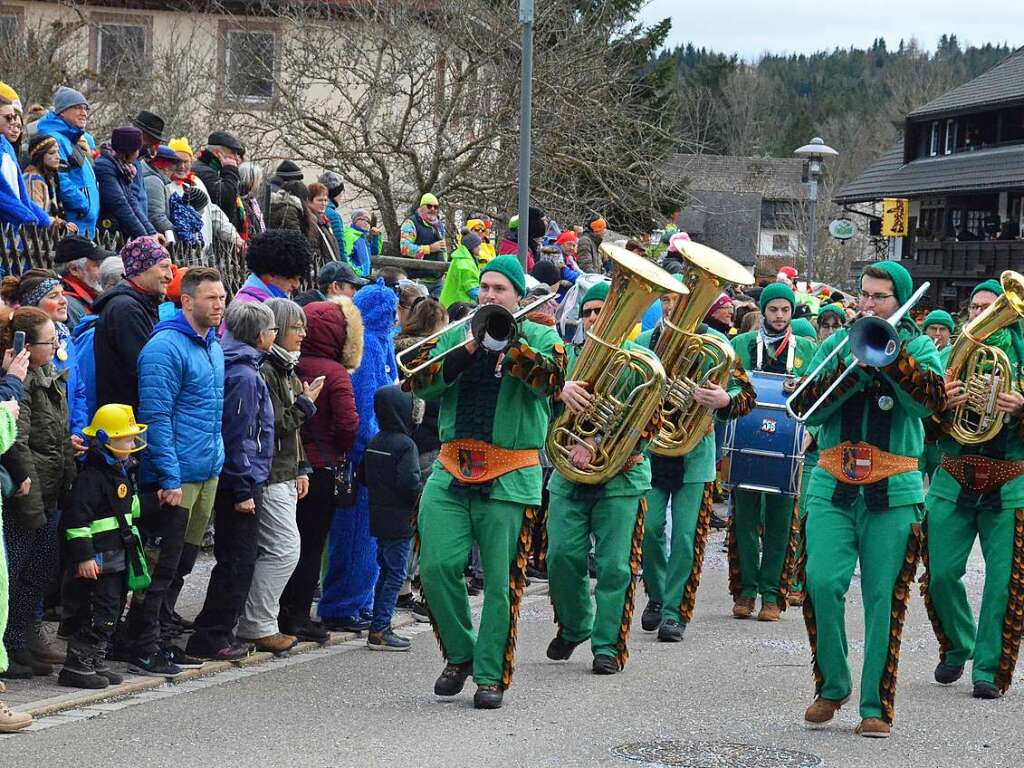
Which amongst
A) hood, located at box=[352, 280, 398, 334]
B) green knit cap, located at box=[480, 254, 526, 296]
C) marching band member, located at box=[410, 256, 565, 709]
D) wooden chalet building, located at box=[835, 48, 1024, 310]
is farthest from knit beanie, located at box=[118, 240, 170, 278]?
wooden chalet building, located at box=[835, 48, 1024, 310]

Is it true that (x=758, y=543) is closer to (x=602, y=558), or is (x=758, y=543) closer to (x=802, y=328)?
(x=802, y=328)

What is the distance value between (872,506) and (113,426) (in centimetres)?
355

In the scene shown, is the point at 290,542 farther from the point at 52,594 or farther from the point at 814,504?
the point at 814,504

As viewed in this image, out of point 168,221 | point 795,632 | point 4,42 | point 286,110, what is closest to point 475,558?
point 795,632

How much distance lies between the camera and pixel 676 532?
1077cm

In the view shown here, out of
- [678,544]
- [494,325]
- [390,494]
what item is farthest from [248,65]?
[494,325]

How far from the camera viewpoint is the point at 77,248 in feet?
32.8

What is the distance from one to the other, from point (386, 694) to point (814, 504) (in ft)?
7.36

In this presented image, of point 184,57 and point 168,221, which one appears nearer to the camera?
point 168,221

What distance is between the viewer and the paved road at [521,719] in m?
7.16

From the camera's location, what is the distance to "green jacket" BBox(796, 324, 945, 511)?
7.92 m

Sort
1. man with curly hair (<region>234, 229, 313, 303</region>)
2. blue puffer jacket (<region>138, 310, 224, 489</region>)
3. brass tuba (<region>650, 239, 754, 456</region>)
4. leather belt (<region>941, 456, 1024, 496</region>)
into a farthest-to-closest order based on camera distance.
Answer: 1. man with curly hair (<region>234, 229, 313, 303</region>)
2. brass tuba (<region>650, 239, 754, 456</region>)
3. leather belt (<region>941, 456, 1024, 496</region>)
4. blue puffer jacket (<region>138, 310, 224, 489</region>)

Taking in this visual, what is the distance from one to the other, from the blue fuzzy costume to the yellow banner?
4730cm

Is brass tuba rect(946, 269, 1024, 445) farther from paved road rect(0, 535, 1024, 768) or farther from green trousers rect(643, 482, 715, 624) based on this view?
green trousers rect(643, 482, 715, 624)
